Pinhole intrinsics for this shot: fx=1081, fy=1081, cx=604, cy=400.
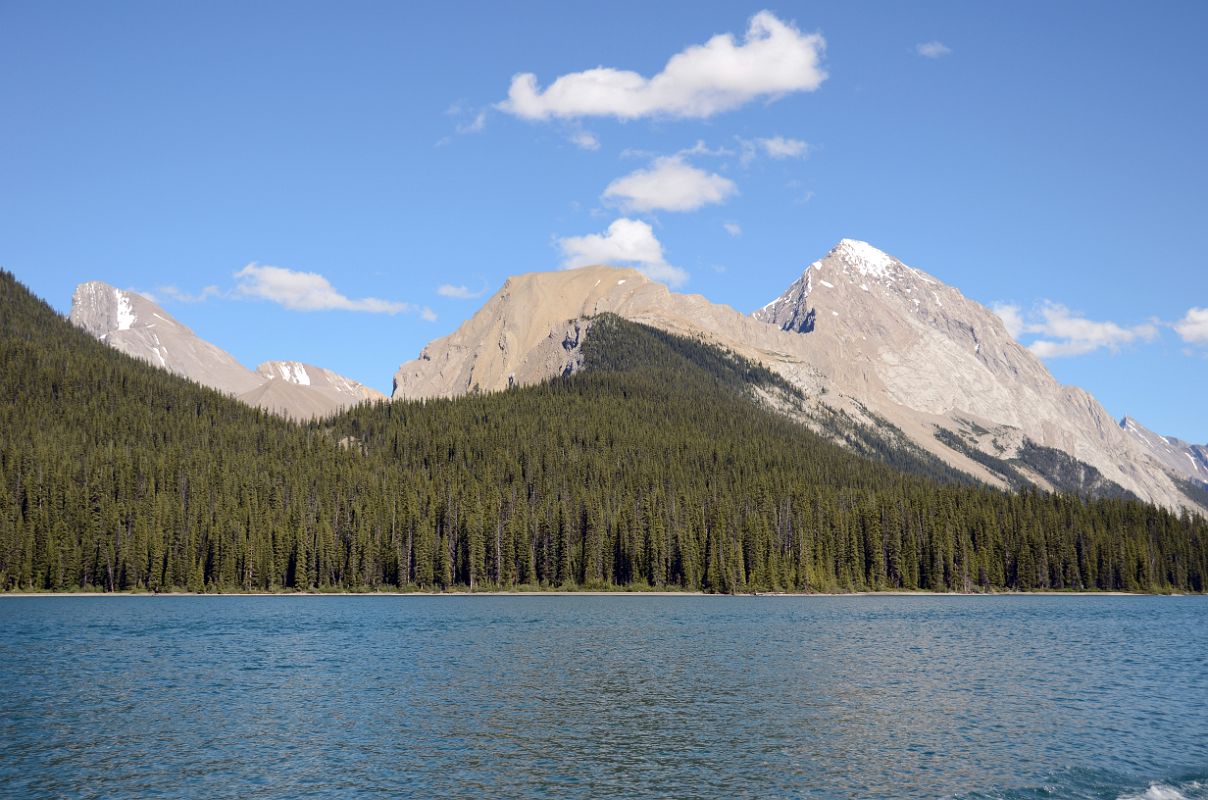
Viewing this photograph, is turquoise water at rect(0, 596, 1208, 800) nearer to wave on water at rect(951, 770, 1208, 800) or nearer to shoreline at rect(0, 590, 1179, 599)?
wave on water at rect(951, 770, 1208, 800)

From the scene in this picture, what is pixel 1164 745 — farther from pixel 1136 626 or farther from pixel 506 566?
pixel 506 566

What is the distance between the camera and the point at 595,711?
5716 cm

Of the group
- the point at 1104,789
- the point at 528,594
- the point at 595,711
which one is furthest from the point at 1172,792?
the point at 528,594

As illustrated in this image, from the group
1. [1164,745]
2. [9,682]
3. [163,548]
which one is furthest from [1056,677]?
[163,548]

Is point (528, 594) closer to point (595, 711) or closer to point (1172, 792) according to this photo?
point (595, 711)

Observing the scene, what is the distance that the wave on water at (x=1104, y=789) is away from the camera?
4094 centimetres

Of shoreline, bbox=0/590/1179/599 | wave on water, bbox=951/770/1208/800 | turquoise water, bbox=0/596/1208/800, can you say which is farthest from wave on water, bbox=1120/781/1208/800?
shoreline, bbox=0/590/1179/599

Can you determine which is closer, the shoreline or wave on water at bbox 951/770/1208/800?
wave on water at bbox 951/770/1208/800

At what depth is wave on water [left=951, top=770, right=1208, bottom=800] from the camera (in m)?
40.9

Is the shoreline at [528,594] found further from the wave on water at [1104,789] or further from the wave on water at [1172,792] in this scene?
the wave on water at [1172,792]

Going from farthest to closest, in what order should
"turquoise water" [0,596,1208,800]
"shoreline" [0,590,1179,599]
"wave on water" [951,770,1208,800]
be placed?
"shoreline" [0,590,1179,599]
"turquoise water" [0,596,1208,800]
"wave on water" [951,770,1208,800]

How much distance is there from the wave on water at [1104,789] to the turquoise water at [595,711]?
162 millimetres

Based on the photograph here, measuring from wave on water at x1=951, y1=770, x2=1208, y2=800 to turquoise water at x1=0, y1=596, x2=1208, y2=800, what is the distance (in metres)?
0.16

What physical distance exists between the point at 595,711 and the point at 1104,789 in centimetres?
2498
